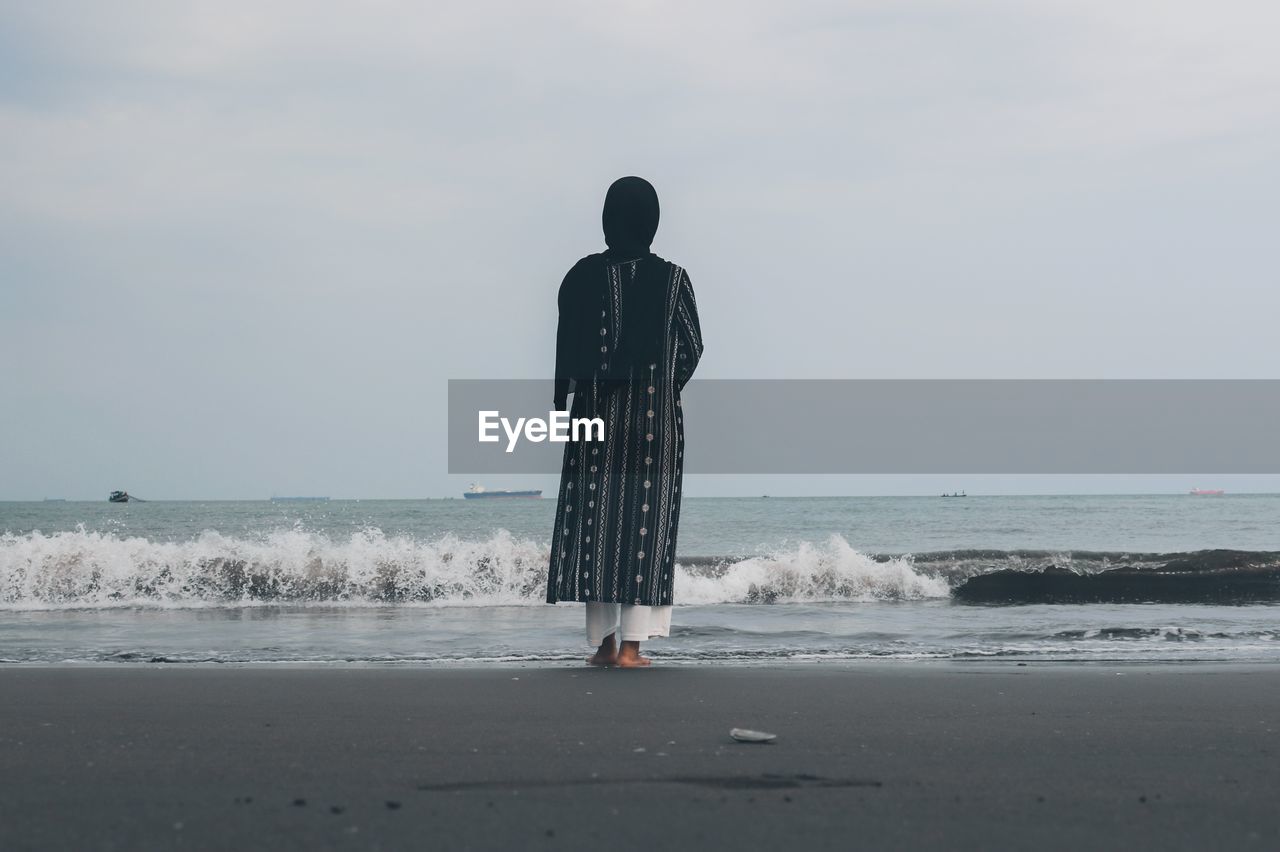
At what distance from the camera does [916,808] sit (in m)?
1.93

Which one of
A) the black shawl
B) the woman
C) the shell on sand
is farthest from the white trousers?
the shell on sand

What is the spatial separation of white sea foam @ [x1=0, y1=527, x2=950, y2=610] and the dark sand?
7642 millimetres

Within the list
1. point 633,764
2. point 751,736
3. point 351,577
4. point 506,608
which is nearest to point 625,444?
point 751,736

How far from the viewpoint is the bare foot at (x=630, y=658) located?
14.6 feet

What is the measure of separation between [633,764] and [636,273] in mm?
2597

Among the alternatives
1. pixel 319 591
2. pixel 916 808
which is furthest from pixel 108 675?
pixel 319 591

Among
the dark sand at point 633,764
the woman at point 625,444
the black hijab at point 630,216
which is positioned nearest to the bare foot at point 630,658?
the woman at point 625,444

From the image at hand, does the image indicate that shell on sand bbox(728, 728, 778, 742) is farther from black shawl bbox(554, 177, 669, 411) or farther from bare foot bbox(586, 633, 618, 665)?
black shawl bbox(554, 177, 669, 411)

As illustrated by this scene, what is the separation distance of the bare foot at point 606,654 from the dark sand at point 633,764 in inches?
25.0

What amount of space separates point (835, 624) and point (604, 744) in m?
4.97

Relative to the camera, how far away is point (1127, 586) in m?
10.8

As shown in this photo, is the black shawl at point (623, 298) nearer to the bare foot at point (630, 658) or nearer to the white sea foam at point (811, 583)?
the bare foot at point (630, 658)

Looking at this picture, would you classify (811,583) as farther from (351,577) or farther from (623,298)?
(623,298)

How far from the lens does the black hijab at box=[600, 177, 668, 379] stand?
14.9 feet
